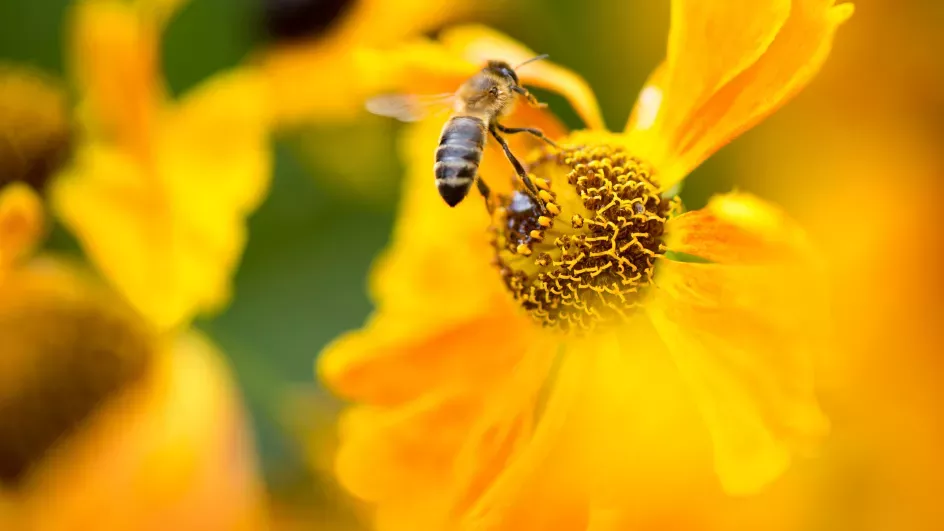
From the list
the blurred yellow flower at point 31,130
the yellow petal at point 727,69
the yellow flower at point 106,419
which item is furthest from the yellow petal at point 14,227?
the yellow petal at point 727,69

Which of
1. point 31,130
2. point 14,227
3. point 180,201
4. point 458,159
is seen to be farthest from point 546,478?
point 31,130

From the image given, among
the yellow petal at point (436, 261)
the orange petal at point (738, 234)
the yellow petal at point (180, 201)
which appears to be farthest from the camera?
the yellow petal at point (180, 201)

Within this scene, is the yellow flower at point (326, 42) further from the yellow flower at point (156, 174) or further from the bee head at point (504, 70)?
the bee head at point (504, 70)

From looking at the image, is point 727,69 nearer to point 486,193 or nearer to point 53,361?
point 486,193

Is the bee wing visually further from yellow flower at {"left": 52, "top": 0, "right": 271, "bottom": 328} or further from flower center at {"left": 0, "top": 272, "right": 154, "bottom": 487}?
flower center at {"left": 0, "top": 272, "right": 154, "bottom": 487}

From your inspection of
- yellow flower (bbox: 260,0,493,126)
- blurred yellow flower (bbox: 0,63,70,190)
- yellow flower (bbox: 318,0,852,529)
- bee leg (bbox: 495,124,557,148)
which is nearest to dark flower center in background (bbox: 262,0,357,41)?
yellow flower (bbox: 260,0,493,126)

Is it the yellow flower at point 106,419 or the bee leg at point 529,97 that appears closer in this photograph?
the bee leg at point 529,97
